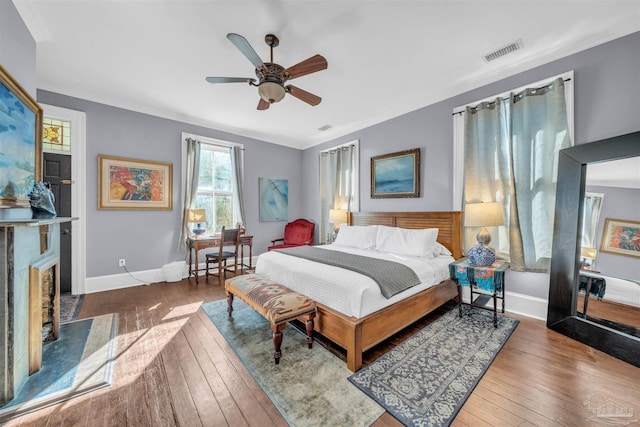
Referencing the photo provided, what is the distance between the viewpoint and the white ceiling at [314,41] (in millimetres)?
2105

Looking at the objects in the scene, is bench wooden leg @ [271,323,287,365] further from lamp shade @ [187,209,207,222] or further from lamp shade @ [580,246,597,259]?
lamp shade @ [187,209,207,222]

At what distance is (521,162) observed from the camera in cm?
286

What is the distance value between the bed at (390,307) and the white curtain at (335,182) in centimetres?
126

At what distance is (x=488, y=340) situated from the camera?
2342 millimetres

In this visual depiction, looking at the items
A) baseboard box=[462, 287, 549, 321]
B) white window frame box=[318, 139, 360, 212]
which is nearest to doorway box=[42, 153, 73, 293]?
white window frame box=[318, 139, 360, 212]

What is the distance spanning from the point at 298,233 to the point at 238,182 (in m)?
1.71

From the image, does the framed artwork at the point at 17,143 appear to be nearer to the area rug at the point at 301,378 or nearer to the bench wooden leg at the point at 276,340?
the area rug at the point at 301,378

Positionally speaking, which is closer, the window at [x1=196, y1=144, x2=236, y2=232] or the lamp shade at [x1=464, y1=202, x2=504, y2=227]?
the lamp shade at [x1=464, y1=202, x2=504, y2=227]

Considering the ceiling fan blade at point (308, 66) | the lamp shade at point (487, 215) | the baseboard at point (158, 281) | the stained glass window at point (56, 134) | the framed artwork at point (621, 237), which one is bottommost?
the baseboard at point (158, 281)

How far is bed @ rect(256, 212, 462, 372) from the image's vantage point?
1.96 meters

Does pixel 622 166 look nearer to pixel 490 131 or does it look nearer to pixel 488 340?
pixel 490 131

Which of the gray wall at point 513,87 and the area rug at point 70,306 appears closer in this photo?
the gray wall at point 513,87

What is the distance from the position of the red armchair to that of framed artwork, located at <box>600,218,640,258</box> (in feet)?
13.9

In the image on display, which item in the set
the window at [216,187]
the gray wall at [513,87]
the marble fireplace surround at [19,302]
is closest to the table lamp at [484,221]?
the gray wall at [513,87]
